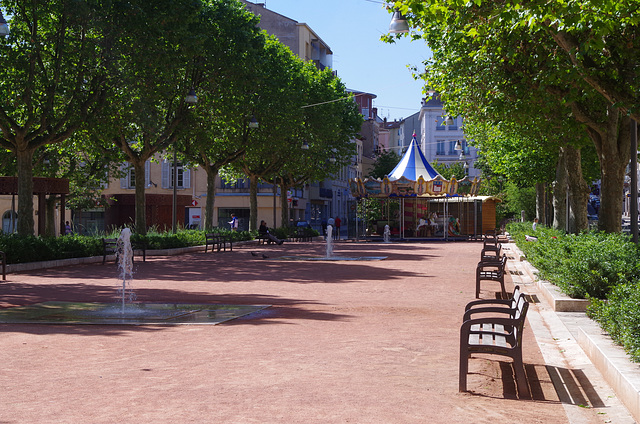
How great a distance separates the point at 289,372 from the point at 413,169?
44.1 metres

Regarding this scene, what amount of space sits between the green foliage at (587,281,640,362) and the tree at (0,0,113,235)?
815 inches

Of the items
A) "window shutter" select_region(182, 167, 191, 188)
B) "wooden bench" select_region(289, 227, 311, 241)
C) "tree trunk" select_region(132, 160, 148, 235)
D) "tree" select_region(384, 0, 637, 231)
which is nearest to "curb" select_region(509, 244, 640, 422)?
"tree" select_region(384, 0, 637, 231)

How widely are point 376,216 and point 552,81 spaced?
1517 inches

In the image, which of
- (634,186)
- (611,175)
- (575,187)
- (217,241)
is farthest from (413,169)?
(634,186)

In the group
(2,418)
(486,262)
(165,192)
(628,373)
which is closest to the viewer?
(2,418)

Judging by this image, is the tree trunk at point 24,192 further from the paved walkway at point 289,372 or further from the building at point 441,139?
the building at point 441,139

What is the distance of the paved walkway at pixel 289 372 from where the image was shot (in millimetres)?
6555

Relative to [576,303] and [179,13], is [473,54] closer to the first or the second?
[576,303]

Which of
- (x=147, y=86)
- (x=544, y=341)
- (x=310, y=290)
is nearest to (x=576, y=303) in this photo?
(x=544, y=341)

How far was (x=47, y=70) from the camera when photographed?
28344mm

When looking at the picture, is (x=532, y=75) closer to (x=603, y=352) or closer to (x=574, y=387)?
(x=603, y=352)

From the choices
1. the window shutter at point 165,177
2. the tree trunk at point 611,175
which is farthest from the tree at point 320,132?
the tree trunk at point 611,175

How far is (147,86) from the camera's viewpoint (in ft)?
96.2

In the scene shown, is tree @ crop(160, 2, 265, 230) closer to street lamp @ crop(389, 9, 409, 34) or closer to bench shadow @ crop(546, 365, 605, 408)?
street lamp @ crop(389, 9, 409, 34)
